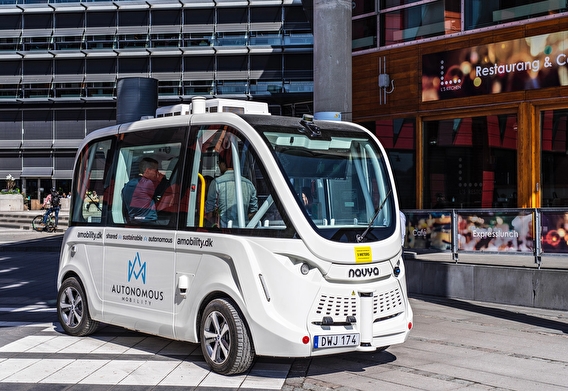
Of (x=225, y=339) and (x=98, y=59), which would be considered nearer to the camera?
(x=225, y=339)

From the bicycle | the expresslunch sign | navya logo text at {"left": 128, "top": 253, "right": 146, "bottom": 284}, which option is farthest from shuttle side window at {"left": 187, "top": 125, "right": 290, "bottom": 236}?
the bicycle

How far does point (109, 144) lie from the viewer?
29.7ft

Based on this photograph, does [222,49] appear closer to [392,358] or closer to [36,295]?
[36,295]

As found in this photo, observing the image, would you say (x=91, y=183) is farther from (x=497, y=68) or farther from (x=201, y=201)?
(x=497, y=68)

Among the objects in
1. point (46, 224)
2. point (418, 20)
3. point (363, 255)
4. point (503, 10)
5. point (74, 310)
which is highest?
point (418, 20)

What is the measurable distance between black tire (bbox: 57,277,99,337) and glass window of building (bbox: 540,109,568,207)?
962 cm

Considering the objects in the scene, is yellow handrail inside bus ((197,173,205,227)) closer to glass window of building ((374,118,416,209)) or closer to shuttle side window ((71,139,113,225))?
shuttle side window ((71,139,113,225))

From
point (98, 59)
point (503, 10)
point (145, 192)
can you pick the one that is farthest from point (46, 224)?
point (98, 59)

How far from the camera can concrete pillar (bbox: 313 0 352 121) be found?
1406 centimetres

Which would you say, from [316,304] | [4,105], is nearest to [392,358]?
[316,304]

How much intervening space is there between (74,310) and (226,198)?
9.68ft

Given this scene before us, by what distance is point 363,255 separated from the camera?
7.00m

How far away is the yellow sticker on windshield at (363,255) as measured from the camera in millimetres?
6961

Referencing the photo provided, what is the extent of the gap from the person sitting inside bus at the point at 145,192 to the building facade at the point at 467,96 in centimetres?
920
